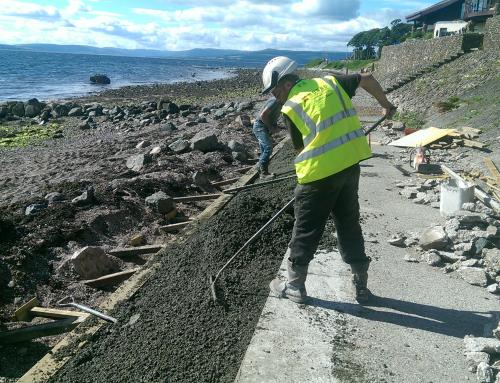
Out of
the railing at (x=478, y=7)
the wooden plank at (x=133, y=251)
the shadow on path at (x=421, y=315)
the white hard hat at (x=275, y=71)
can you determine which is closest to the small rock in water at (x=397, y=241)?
the shadow on path at (x=421, y=315)

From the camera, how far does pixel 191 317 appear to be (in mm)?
3973

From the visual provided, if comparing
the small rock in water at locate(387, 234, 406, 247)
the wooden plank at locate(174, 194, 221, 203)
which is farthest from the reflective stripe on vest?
the wooden plank at locate(174, 194, 221, 203)

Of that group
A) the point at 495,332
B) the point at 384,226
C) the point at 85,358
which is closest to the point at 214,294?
the point at 85,358

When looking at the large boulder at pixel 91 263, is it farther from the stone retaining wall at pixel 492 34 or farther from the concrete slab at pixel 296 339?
the stone retaining wall at pixel 492 34

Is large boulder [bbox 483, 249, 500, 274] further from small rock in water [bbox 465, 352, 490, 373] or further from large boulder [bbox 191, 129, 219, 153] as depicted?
large boulder [bbox 191, 129, 219, 153]

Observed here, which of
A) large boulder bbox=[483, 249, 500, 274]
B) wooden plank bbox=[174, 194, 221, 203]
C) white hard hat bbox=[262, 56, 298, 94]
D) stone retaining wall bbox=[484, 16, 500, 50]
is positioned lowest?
wooden plank bbox=[174, 194, 221, 203]

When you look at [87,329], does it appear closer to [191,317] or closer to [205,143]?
[191,317]

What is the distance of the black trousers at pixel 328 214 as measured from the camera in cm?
371

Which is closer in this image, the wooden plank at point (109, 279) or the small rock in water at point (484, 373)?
the small rock in water at point (484, 373)

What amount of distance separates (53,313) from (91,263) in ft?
3.31

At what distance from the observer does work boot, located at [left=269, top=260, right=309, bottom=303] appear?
4.00 meters

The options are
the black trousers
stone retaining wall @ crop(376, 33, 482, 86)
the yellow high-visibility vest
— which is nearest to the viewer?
the yellow high-visibility vest

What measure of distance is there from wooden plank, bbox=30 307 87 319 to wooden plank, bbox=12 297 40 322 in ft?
0.13

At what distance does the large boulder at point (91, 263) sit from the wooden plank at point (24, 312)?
754 mm
